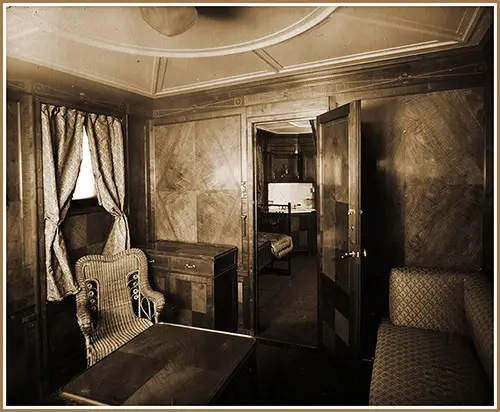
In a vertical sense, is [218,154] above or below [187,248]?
above

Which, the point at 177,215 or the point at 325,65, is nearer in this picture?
the point at 325,65

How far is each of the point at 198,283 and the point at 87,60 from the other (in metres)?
2.10

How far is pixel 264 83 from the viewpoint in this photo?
11.1ft

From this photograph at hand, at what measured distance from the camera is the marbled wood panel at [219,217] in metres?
Answer: 3.71

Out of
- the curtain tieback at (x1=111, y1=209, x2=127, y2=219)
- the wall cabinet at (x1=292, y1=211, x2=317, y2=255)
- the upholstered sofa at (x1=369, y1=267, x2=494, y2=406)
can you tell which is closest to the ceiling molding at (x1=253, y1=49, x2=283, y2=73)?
the upholstered sofa at (x1=369, y1=267, x2=494, y2=406)

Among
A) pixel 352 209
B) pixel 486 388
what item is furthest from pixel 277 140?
pixel 486 388

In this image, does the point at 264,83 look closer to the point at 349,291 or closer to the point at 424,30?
the point at 424,30

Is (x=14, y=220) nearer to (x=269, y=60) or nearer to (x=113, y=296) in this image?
(x=113, y=296)

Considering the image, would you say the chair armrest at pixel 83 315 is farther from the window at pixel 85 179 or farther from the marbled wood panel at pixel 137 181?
the marbled wood panel at pixel 137 181

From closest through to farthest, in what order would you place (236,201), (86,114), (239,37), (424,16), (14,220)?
(424,16) < (239,37) < (14,220) < (86,114) < (236,201)

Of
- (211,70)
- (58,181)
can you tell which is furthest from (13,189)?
(211,70)

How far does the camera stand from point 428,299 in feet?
8.46

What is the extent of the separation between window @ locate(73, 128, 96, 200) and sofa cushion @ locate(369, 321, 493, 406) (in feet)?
9.18

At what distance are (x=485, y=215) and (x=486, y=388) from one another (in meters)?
1.20
